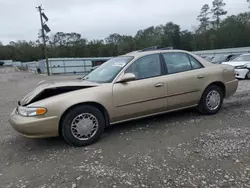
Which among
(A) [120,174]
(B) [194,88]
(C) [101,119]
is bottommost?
(A) [120,174]

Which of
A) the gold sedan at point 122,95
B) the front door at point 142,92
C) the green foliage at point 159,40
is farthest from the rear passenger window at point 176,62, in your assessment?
the green foliage at point 159,40

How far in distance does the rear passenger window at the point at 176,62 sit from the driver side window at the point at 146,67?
0.23 meters

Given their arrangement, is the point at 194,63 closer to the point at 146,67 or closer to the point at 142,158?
the point at 146,67

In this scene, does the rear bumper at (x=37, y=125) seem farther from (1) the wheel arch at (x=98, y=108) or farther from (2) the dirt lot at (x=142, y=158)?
(2) the dirt lot at (x=142, y=158)

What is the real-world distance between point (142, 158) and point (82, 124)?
113 cm

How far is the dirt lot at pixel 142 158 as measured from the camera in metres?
2.47

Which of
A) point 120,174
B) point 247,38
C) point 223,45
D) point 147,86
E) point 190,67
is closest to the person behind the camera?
point 120,174

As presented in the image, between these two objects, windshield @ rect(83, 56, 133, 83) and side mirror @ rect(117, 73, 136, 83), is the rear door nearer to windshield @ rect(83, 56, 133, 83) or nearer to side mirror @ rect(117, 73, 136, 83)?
side mirror @ rect(117, 73, 136, 83)

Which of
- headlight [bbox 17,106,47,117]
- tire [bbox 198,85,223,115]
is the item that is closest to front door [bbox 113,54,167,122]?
tire [bbox 198,85,223,115]

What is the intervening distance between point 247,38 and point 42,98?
2086 inches

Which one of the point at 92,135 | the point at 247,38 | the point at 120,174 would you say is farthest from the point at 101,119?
the point at 247,38

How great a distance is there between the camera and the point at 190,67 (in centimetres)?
439

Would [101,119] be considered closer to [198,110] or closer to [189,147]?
[189,147]

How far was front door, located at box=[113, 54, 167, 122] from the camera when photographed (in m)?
3.63
